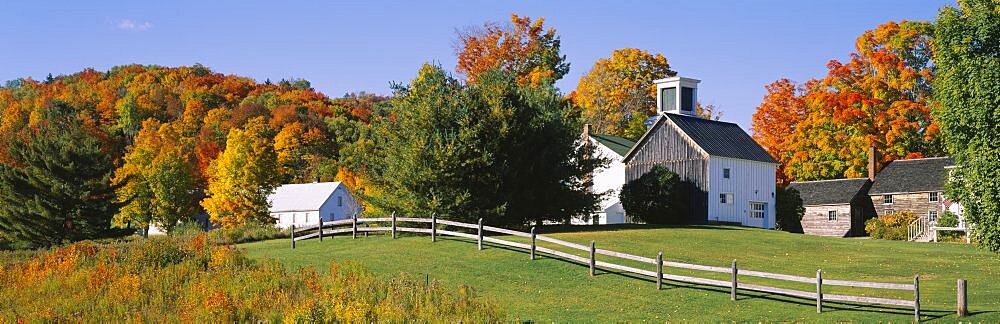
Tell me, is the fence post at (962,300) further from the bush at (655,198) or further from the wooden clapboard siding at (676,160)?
the wooden clapboard siding at (676,160)

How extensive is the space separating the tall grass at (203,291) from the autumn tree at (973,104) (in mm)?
14510

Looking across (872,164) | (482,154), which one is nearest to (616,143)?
(872,164)

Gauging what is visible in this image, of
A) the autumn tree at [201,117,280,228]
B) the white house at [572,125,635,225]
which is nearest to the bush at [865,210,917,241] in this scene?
the white house at [572,125,635,225]

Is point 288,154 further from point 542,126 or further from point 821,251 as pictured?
point 821,251

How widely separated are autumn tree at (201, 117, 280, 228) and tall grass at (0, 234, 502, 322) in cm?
3388

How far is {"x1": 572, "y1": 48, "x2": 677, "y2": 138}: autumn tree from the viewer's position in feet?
274

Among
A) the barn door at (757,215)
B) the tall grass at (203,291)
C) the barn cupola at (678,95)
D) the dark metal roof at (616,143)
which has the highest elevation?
the barn cupola at (678,95)

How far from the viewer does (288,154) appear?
99.7 m

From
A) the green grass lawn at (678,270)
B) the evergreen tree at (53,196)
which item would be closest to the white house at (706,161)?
the green grass lawn at (678,270)

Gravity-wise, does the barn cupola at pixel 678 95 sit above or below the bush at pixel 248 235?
above

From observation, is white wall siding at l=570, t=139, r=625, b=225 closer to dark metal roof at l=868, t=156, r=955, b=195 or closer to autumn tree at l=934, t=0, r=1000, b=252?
dark metal roof at l=868, t=156, r=955, b=195

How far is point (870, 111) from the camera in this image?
68.4 meters

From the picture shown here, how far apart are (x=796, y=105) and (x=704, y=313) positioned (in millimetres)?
53806

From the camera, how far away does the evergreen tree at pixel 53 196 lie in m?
57.5
